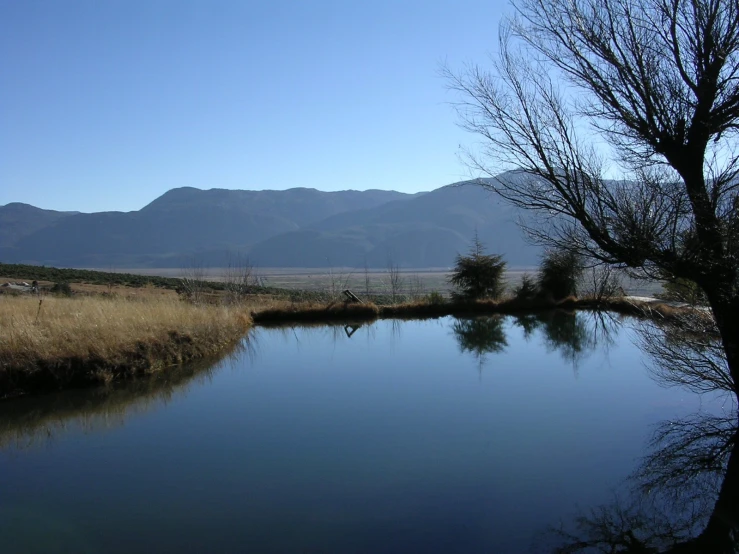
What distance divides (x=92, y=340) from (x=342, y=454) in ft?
18.8

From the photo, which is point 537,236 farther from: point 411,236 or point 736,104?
point 411,236

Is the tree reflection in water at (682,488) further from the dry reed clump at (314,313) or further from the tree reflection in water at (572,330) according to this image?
the dry reed clump at (314,313)

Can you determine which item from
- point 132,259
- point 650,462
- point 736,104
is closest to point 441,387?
point 650,462

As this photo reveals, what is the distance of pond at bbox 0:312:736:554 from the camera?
487 cm

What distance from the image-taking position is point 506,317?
16547 millimetres

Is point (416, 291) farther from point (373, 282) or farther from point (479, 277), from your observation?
point (373, 282)

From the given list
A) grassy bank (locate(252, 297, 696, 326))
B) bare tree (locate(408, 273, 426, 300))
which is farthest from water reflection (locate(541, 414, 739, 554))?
bare tree (locate(408, 273, 426, 300))

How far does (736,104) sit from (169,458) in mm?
5983

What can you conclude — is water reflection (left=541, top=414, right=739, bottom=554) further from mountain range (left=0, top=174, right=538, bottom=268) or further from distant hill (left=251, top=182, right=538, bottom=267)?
distant hill (left=251, top=182, right=538, bottom=267)

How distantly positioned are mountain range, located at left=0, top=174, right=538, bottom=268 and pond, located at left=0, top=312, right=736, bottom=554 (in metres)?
98.0

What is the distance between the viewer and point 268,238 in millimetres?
168250

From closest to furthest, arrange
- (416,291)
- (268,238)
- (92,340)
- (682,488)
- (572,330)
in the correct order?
(682,488)
(92,340)
(572,330)
(416,291)
(268,238)

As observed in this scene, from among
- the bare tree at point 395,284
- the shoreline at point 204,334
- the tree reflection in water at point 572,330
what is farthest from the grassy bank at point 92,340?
the bare tree at point 395,284

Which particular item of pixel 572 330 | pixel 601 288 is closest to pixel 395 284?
pixel 601 288
